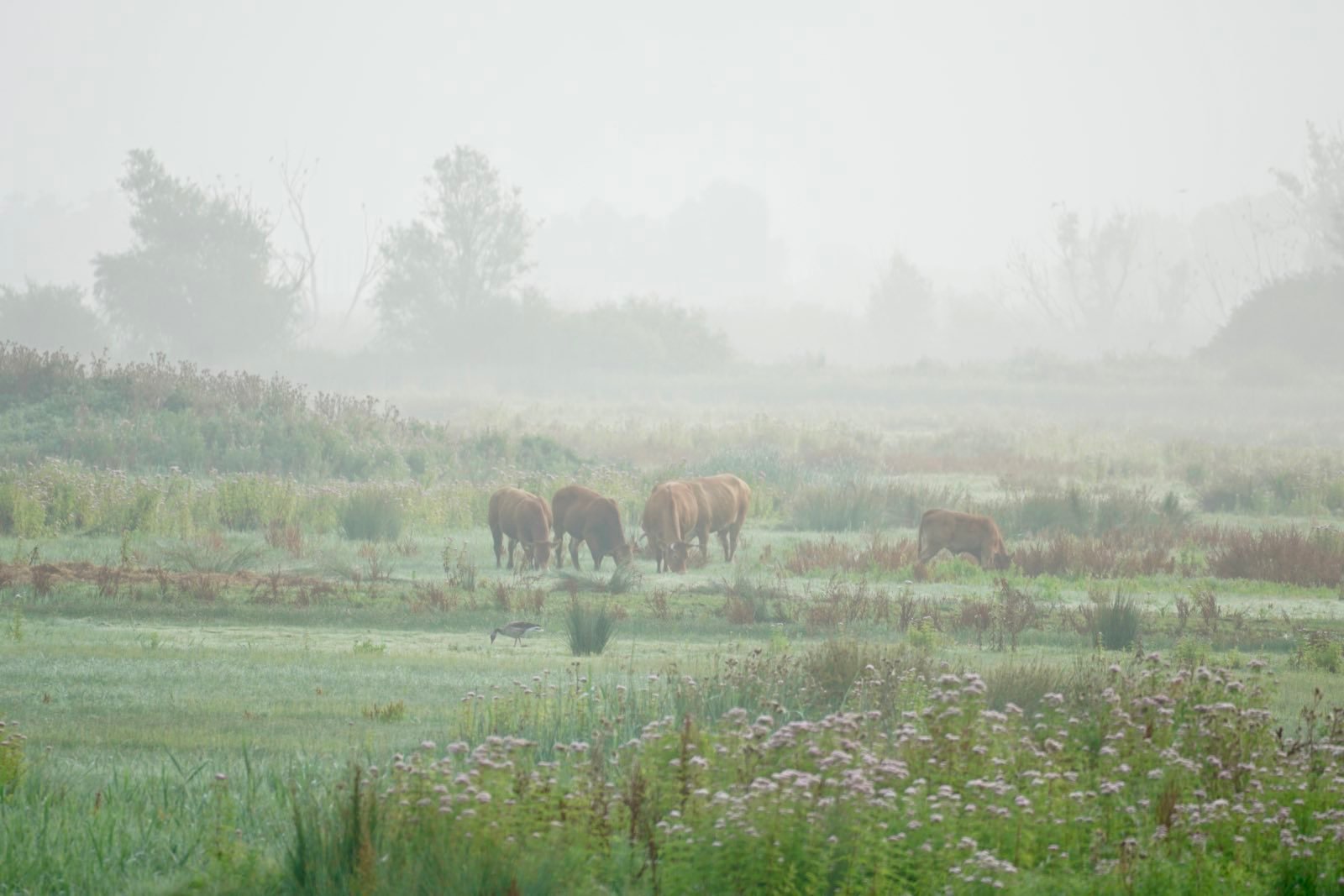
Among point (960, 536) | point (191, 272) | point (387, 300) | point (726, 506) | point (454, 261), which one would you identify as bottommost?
point (960, 536)

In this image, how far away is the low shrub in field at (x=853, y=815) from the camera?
23.2 feet

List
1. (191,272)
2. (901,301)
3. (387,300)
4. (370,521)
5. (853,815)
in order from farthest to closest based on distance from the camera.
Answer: (901,301) < (387,300) < (191,272) < (370,521) < (853,815)

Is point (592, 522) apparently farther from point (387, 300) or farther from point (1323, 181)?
point (1323, 181)

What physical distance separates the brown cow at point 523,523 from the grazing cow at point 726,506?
255cm

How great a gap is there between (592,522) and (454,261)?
60543mm

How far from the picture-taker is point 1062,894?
7422mm

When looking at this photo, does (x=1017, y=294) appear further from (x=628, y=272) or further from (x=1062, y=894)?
(x=1062, y=894)

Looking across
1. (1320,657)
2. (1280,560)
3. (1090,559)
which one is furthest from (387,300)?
(1320,657)

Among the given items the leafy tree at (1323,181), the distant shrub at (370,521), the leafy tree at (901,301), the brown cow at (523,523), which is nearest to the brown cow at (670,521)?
the brown cow at (523,523)

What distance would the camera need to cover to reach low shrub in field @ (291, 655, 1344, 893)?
7074 millimetres

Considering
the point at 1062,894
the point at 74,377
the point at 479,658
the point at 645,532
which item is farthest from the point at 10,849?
the point at 74,377

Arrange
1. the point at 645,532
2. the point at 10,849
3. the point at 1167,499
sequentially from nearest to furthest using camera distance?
the point at 10,849, the point at 645,532, the point at 1167,499

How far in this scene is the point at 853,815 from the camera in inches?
284

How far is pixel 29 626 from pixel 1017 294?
157752mm
